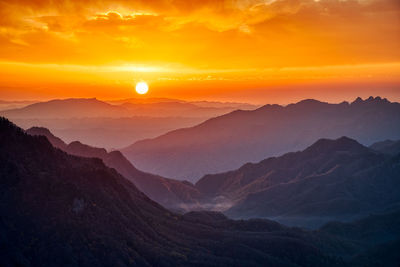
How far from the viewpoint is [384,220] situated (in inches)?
5517

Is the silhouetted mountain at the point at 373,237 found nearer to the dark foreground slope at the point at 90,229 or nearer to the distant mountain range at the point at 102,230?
the distant mountain range at the point at 102,230

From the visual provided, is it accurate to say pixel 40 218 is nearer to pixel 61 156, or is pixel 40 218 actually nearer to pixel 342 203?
pixel 61 156

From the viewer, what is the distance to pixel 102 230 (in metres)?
82.6

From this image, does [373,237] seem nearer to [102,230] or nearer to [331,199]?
[331,199]

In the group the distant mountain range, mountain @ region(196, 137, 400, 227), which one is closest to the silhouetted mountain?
the distant mountain range

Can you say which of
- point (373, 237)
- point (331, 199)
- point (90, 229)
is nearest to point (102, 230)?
point (90, 229)

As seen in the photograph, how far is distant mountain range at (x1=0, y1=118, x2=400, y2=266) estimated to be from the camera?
75.4 m

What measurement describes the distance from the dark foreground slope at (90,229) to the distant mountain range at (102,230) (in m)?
0.17

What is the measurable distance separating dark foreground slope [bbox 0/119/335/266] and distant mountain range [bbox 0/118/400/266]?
6.6 inches

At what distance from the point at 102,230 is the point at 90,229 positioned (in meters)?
2.47

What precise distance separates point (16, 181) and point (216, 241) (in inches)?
1704

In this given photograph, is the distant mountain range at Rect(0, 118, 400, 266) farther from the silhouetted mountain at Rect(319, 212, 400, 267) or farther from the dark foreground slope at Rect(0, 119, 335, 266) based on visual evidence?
the silhouetted mountain at Rect(319, 212, 400, 267)

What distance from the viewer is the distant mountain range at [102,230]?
7538cm

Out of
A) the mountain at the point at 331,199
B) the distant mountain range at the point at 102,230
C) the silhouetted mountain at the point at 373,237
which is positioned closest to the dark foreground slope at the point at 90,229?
the distant mountain range at the point at 102,230
